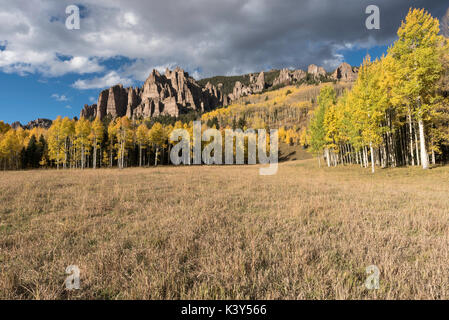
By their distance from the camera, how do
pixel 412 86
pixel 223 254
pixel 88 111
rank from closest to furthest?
pixel 223 254
pixel 412 86
pixel 88 111

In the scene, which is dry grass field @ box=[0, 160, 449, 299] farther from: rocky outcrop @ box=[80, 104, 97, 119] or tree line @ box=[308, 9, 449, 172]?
rocky outcrop @ box=[80, 104, 97, 119]

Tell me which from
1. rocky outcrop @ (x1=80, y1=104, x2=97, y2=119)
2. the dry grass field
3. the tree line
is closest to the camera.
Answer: the dry grass field

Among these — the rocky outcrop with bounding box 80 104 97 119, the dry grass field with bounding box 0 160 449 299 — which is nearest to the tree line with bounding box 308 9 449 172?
the dry grass field with bounding box 0 160 449 299

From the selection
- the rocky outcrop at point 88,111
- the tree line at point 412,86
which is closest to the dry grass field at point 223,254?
the tree line at point 412,86

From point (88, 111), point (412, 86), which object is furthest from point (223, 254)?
point (88, 111)

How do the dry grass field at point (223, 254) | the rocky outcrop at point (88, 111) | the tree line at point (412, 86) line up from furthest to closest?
the rocky outcrop at point (88, 111), the tree line at point (412, 86), the dry grass field at point (223, 254)

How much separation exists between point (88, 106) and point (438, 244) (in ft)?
816

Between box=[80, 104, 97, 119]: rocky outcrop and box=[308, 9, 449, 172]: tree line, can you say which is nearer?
box=[308, 9, 449, 172]: tree line

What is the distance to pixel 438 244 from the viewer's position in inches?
157

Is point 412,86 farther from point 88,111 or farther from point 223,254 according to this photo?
point 88,111

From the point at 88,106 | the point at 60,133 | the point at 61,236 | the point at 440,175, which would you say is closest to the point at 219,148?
the point at 60,133

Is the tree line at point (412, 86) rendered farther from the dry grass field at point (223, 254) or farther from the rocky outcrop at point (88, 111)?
the rocky outcrop at point (88, 111)

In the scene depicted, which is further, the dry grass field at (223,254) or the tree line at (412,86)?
the tree line at (412,86)

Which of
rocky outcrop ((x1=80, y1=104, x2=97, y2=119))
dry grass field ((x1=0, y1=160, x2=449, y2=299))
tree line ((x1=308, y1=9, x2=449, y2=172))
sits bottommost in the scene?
dry grass field ((x1=0, y1=160, x2=449, y2=299))
